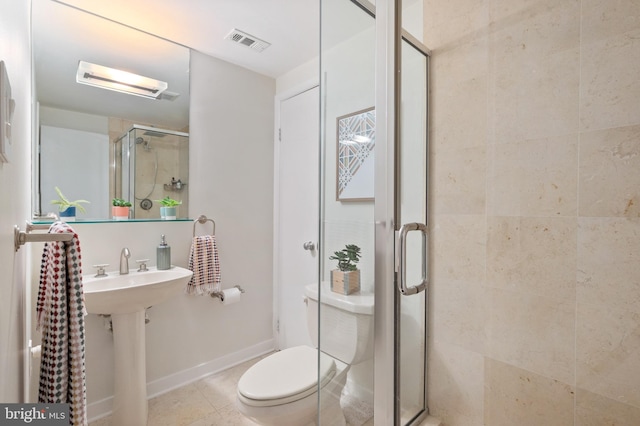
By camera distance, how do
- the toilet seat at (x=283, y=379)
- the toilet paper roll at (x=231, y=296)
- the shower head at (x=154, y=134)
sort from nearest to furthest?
the toilet seat at (x=283, y=379) < the shower head at (x=154, y=134) < the toilet paper roll at (x=231, y=296)

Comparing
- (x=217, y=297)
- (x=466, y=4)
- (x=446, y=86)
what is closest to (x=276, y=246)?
(x=217, y=297)

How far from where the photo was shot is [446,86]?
1.35 metres

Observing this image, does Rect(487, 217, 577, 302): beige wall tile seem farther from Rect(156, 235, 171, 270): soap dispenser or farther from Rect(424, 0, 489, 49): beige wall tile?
Rect(156, 235, 171, 270): soap dispenser

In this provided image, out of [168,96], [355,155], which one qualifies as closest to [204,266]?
[168,96]

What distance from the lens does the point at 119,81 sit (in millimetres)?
1834

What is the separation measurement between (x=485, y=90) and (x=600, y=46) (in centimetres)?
35

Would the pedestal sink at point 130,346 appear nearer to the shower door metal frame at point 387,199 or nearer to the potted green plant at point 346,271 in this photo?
the potted green plant at point 346,271

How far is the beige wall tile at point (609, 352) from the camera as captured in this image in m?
0.95

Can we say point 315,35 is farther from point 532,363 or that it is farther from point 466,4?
point 532,363

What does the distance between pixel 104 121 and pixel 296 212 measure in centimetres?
134

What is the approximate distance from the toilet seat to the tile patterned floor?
517 mm

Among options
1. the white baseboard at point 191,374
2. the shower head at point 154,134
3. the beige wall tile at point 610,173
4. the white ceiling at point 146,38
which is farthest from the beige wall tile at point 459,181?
the white baseboard at point 191,374

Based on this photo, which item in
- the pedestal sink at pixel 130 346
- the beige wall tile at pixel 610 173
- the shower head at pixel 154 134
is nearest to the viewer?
the beige wall tile at pixel 610 173

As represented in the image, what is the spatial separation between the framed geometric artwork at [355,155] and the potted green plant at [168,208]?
132cm
